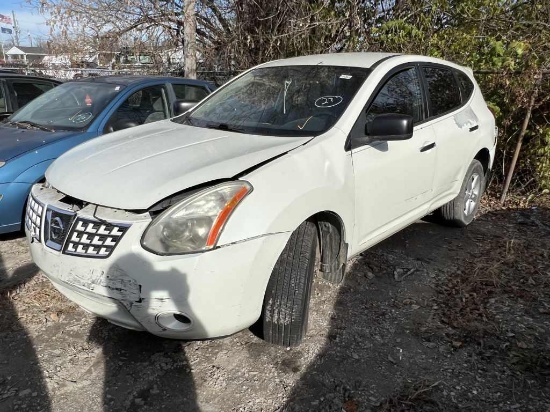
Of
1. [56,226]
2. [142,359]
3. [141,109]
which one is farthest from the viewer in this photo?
[141,109]

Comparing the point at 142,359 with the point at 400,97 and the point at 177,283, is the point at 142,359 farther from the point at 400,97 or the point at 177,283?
the point at 400,97

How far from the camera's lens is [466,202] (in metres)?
4.62

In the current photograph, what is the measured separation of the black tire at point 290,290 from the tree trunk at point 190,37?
717cm

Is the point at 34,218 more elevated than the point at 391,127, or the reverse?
the point at 391,127

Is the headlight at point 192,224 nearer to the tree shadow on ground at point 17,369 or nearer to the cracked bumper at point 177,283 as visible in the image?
the cracked bumper at point 177,283

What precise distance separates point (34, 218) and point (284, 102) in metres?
1.78

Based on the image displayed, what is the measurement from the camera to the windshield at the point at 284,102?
118 inches

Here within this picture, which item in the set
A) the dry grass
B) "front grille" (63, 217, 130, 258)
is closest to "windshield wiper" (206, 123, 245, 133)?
"front grille" (63, 217, 130, 258)

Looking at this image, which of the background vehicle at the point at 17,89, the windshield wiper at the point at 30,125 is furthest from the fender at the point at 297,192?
the background vehicle at the point at 17,89

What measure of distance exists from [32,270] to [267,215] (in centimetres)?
233

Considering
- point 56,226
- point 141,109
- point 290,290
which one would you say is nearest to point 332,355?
point 290,290

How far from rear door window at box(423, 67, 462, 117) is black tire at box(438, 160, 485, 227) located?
0.74 metres

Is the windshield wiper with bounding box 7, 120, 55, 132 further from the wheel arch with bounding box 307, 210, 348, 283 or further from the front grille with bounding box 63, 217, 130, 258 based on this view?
the wheel arch with bounding box 307, 210, 348, 283

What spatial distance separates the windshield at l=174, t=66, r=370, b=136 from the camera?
3.00 meters
